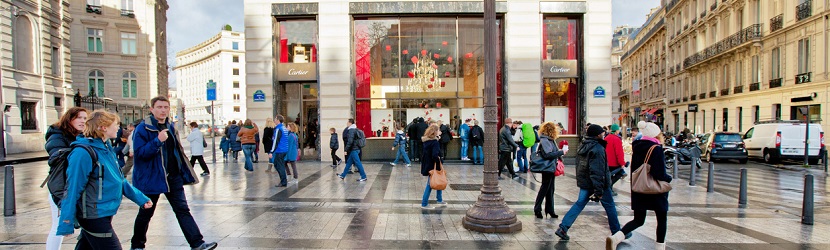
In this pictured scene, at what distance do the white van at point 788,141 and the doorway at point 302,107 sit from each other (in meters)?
18.0

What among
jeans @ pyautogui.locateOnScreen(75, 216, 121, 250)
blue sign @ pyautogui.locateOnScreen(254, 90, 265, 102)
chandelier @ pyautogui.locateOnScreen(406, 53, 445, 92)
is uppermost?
chandelier @ pyautogui.locateOnScreen(406, 53, 445, 92)

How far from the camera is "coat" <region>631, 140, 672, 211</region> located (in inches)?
195

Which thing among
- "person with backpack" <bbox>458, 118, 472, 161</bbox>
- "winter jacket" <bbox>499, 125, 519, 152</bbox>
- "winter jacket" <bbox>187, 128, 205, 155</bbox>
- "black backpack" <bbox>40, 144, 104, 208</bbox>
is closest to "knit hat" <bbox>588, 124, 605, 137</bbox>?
"black backpack" <bbox>40, 144, 104, 208</bbox>

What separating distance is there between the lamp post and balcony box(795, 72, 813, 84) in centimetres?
2708

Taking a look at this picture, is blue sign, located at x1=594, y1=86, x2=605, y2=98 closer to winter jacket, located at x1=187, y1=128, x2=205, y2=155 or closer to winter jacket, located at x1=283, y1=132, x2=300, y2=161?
winter jacket, located at x1=283, y1=132, x2=300, y2=161

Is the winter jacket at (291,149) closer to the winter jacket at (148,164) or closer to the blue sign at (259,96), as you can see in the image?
the winter jacket at (148,164)

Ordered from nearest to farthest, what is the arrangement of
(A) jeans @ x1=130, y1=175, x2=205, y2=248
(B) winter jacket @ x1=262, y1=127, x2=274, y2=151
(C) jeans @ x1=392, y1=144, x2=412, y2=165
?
(A) jeans @ x1=130, y1=175, x2=205, y2=248, (B) winter jacket @ x1=262, y1=127, x2=274, y2=151, (C) jeans @ x1=392, y1=144, x2=412, y2=165

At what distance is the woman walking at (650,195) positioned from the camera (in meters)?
4.98

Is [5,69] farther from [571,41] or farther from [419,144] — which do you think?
[571,41]

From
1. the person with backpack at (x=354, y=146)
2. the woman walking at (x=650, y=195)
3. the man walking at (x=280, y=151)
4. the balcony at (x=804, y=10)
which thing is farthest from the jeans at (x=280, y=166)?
the balcony at (x=804, y=10)

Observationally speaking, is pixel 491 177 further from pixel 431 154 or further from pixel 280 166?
pixel 280 166

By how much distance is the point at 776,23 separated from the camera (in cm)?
2752

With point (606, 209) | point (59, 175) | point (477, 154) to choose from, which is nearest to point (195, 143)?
point (477, 154)

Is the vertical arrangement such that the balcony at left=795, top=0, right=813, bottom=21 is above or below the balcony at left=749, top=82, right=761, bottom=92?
above
